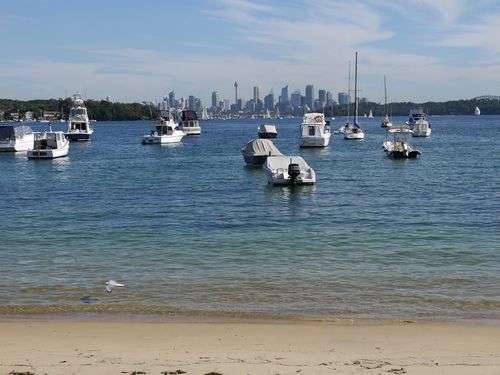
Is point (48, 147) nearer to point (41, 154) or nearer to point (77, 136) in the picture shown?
point (41, 154)

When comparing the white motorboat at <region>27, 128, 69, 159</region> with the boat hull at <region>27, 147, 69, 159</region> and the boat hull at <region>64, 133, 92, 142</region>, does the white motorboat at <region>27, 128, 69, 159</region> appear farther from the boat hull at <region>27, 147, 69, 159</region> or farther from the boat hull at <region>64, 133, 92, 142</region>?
the boat hull at <region>64, 133, 92, 142</region>

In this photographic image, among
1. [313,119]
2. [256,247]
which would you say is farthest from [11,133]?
[256,247]

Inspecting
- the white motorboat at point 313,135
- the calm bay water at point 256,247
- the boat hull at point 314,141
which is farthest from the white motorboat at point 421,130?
the calm bay water at point 256,247

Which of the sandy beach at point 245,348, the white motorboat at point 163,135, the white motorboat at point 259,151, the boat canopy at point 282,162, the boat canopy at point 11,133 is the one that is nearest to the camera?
the sandy beach at point 245,348

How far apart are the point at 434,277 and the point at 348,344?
22.0 ft

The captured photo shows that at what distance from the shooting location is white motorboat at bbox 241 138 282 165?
5575cm

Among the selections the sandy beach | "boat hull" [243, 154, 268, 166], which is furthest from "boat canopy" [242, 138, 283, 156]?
the sandy beach

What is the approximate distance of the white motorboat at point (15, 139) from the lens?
80.4 metres

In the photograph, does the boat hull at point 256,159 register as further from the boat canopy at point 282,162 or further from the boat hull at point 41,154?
the boat hull at point 41,154

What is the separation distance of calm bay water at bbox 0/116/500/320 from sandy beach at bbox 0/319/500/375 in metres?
1.38

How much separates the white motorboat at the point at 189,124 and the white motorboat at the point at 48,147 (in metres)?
60.6

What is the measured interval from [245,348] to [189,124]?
126694mm

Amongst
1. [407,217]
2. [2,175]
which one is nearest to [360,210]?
[407,217]

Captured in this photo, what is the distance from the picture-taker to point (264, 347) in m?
12.0
